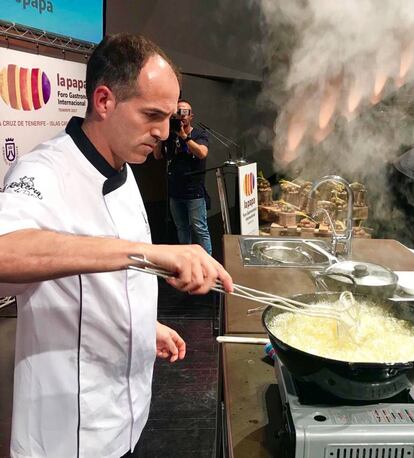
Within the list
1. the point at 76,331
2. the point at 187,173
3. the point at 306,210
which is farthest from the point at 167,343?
the point at 187,173

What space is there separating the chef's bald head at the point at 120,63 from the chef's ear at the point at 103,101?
12 mm

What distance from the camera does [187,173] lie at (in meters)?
4.60

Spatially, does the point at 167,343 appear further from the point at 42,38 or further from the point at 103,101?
the point at 42,38

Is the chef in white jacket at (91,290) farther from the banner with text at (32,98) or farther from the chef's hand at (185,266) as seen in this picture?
the banner with text at (32,98)

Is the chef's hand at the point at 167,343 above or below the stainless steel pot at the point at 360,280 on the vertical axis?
below

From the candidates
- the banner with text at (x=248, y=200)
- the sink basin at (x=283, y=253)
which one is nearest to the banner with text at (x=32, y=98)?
the banner with text at (x=248, y=200)

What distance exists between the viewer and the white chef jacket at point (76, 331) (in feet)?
3.91

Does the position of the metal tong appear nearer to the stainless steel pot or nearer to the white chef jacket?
the white chef jacket

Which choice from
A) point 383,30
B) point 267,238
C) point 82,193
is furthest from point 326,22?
point 82,193

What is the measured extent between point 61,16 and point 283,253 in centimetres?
260

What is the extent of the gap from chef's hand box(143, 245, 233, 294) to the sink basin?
1432 millimetres

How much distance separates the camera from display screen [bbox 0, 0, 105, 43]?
10.0 ft

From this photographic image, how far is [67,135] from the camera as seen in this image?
130 centimetres

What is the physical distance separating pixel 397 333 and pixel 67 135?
1055 mm
